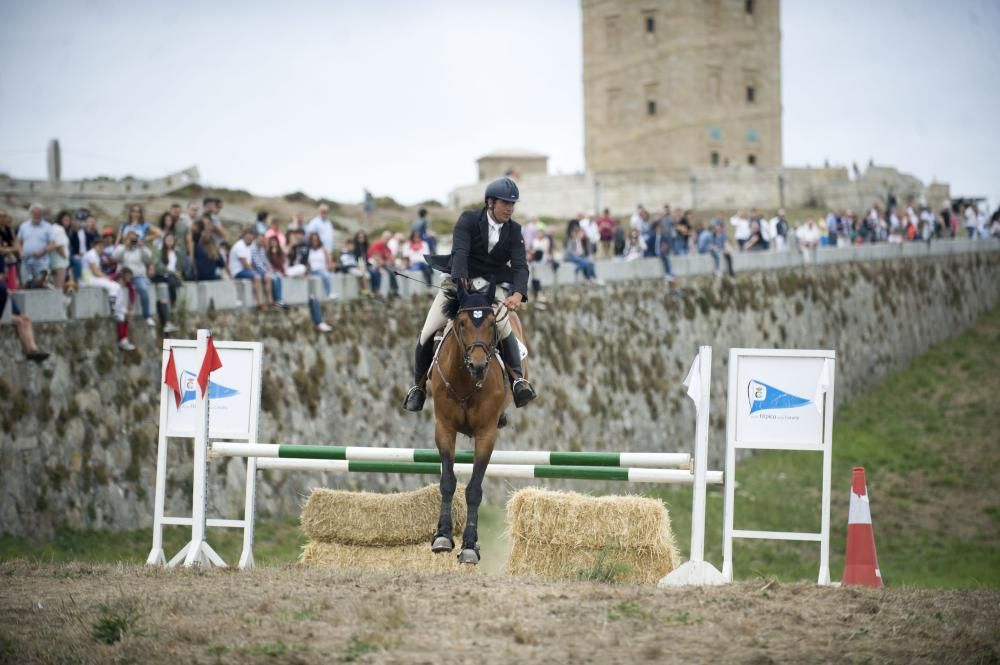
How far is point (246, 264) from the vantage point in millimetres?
26516

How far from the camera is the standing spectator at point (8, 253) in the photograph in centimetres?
2103

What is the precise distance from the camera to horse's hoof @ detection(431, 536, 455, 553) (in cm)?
1441

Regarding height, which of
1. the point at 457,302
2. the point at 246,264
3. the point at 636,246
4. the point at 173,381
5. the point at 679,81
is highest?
the point at 679,81

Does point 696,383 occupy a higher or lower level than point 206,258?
lower

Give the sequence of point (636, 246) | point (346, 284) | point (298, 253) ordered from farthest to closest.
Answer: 1. point (636, 246)
2. point (346, 284)
3. point (298, 253)

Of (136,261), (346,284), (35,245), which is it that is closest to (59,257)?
(35,245)

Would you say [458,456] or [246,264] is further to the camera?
[246,264]

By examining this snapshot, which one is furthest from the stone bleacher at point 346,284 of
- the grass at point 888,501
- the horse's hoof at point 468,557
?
the grass at point 888,501

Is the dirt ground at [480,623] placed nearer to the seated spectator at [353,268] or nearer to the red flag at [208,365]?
the red flag at [208,365]

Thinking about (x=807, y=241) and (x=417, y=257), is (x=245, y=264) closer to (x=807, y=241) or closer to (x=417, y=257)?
(x=417, y=257)

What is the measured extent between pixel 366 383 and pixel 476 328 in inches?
625

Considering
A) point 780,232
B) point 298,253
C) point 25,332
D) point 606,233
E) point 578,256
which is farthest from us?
point 780,232

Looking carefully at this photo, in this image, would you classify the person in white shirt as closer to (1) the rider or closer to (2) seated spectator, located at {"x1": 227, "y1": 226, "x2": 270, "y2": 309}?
(2) seated spectator, located at {"x1": 227, "y1": 226, "x2": 270, "y2": 309}

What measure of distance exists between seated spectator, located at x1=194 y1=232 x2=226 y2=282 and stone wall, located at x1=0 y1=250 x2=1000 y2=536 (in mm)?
717
